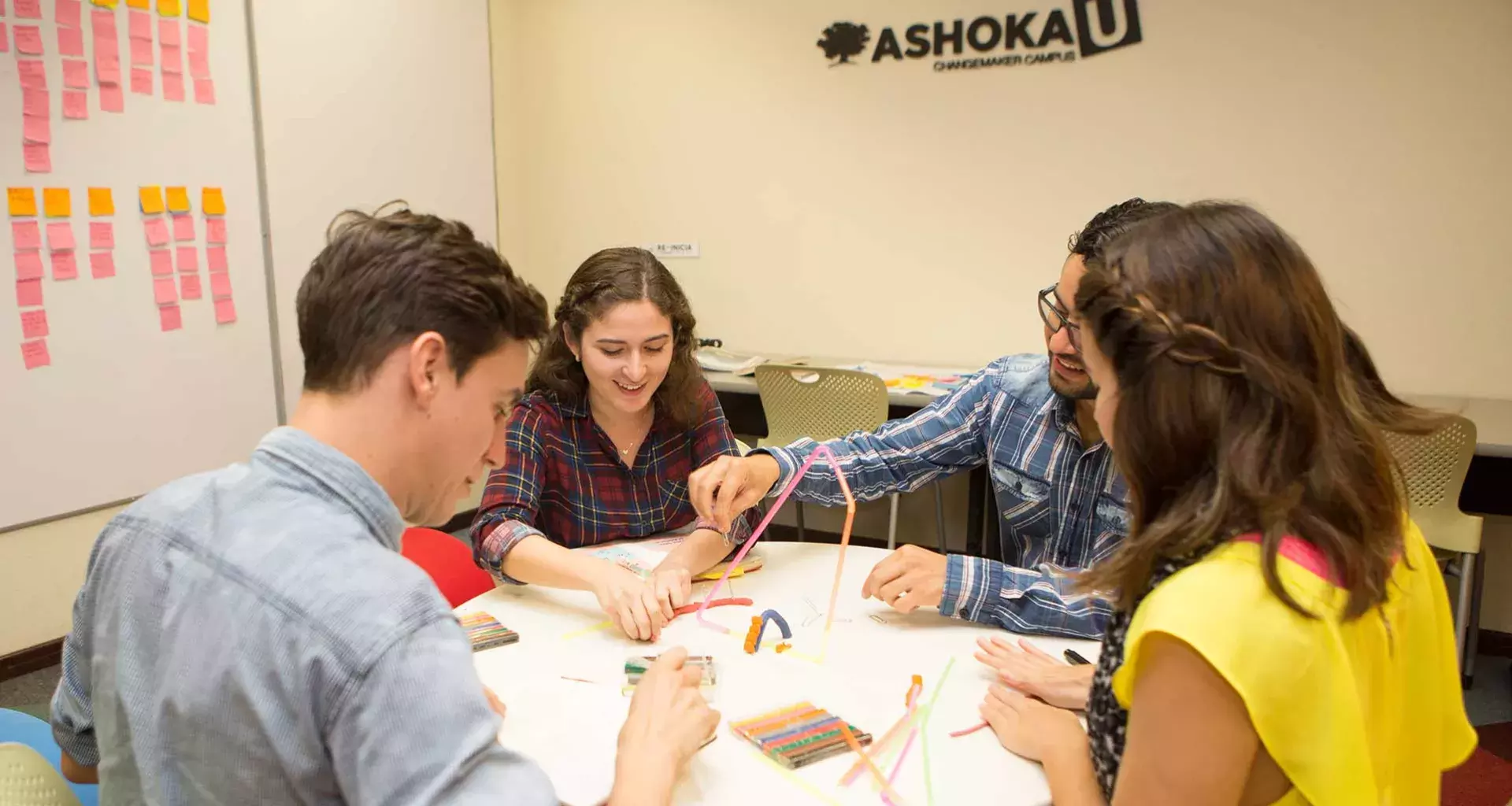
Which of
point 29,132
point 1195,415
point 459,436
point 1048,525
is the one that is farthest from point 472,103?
point 1195,415

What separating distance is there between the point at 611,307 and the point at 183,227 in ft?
7.20

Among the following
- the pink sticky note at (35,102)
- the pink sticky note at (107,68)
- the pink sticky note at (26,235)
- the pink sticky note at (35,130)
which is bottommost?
the pink sticky note at (26,235)

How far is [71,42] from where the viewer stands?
3.09 metres

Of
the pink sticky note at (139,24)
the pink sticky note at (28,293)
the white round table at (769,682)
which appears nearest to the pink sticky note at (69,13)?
the pink sticky note at (139,24)

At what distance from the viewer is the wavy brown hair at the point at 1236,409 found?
96cm

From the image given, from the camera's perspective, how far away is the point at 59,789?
1040mm

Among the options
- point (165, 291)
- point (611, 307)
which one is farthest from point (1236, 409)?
Answer: point (165, 291)

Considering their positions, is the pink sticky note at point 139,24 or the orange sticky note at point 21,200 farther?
the pink sticky note at point 139,24

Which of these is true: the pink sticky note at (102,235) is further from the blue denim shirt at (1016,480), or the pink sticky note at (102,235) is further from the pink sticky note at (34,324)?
the blue denim shirt at (1016,480)

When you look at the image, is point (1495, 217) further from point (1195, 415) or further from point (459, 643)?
point (459, 643)

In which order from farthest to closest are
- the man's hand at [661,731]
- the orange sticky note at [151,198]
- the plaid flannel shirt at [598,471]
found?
the orange sticky note at [151,198]
the plaid flannel shirt at [598,471]
the man's hand at [661,731]

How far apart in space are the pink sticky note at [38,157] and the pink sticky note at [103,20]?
42 cm

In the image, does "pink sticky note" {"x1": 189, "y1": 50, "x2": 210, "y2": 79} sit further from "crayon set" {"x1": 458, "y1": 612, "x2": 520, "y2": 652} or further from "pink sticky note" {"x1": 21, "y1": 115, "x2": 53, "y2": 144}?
"crayon set" {"x1": 458, "y1": 612, "x2": 520, "y2": 652}

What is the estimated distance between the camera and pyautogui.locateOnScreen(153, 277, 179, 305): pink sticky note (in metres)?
3.39
